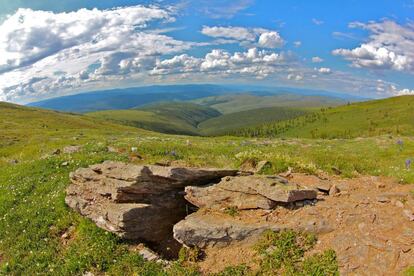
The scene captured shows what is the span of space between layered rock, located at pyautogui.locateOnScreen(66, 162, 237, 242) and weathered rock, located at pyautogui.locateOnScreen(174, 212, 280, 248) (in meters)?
1.55

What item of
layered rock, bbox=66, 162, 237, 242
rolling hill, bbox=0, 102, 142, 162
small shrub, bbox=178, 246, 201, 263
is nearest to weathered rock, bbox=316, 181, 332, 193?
layered rock, bbox=66, 162, 237, 242

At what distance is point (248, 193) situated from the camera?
13.3 m

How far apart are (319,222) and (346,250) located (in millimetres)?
1293

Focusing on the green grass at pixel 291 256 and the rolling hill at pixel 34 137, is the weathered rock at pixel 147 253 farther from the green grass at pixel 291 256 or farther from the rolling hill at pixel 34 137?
the rolling hill at pixel 34 137

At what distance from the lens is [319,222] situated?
11734 millimetres

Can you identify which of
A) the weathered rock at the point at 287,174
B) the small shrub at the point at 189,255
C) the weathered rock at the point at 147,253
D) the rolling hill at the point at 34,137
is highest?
the weathered rock at the point at 287,174

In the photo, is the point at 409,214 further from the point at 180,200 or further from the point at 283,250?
the point at 180,200

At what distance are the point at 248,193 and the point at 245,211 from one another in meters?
0.69

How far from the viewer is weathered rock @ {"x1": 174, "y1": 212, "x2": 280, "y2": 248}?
12.1m

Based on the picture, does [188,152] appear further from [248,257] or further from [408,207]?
[408,207]

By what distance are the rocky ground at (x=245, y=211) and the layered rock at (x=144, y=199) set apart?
4cm

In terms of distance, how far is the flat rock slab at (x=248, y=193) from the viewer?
12.7 metres

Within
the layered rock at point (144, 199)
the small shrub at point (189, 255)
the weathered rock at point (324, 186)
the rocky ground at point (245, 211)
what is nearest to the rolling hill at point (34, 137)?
the layered rock at point (144, 199)

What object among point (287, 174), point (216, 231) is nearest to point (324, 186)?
A: point (287, 174)
